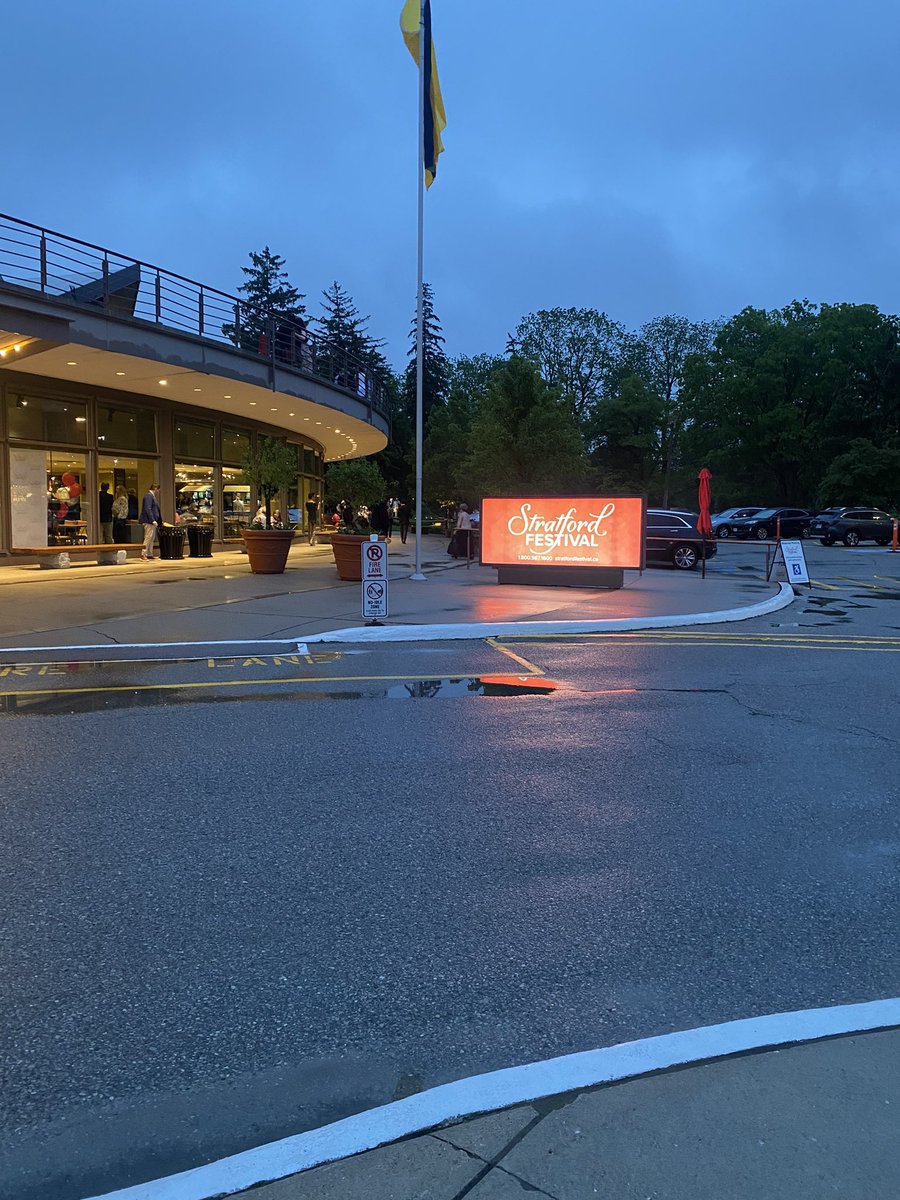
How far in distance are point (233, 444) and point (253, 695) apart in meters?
21.5

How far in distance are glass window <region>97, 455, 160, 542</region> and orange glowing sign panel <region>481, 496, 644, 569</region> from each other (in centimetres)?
1060

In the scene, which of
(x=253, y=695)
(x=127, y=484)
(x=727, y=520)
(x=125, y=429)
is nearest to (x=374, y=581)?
(x=253, y=695)

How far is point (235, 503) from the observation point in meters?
28.1

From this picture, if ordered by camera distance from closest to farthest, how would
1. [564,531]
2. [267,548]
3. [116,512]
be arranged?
[564,531]
[267,548]
[116,512]

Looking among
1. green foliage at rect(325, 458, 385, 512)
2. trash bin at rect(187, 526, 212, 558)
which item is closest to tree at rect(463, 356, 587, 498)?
trash bin at rect(187, 526, 212, 558)

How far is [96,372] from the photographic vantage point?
66.0 ft

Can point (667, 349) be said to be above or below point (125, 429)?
above

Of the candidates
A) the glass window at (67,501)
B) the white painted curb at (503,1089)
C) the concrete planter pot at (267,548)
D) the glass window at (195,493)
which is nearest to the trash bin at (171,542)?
the glass window at (67,501)

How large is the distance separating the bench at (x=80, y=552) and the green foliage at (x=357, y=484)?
89.9ft

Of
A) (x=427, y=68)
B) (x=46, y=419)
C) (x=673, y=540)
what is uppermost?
(x=427, y=68)

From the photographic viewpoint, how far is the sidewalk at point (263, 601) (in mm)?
12062

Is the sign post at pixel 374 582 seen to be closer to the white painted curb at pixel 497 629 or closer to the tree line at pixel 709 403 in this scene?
the white painted curb at pixel 497 629

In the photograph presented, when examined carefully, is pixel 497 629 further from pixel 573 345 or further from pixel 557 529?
pixel 573 345

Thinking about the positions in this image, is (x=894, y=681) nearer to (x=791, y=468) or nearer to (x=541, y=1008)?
(x=541, y=1008)
